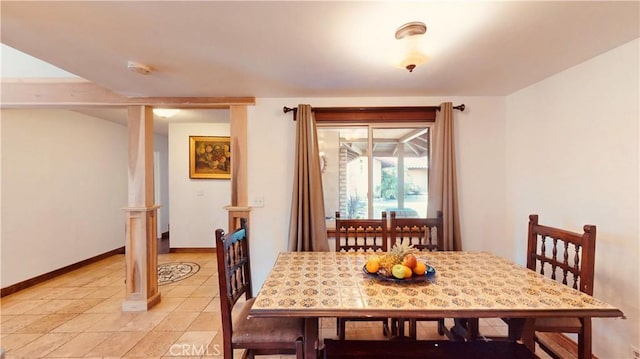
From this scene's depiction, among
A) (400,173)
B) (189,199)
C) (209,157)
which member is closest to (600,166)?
(400,173)

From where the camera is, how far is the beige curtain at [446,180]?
2586 mm

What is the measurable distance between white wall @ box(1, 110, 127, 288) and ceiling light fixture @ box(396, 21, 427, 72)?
4380mm

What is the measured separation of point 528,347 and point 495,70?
6.15 feet

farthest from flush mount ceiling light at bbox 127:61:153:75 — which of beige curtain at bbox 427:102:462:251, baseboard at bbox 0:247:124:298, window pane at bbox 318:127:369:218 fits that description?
baseboard at bbox 0:247:124:298

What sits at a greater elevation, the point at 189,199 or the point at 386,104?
the point at 386,104

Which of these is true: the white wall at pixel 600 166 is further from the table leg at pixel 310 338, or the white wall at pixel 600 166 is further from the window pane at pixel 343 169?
the table leg at pixel 310 338

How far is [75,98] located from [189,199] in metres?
2.37

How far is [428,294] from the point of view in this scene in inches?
52.0

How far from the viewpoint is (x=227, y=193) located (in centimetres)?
476

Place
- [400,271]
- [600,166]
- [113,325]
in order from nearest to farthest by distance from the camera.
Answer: [400,271] → [600,166] → [113,325]

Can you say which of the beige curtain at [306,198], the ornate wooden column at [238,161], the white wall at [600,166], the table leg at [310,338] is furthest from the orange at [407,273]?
the ornate wooden column at [238,161]

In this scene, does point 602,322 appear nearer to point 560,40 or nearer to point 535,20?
point 560,40

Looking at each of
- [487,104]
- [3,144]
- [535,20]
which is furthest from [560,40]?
[3,144]

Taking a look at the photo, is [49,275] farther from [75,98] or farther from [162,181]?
[162,181]
